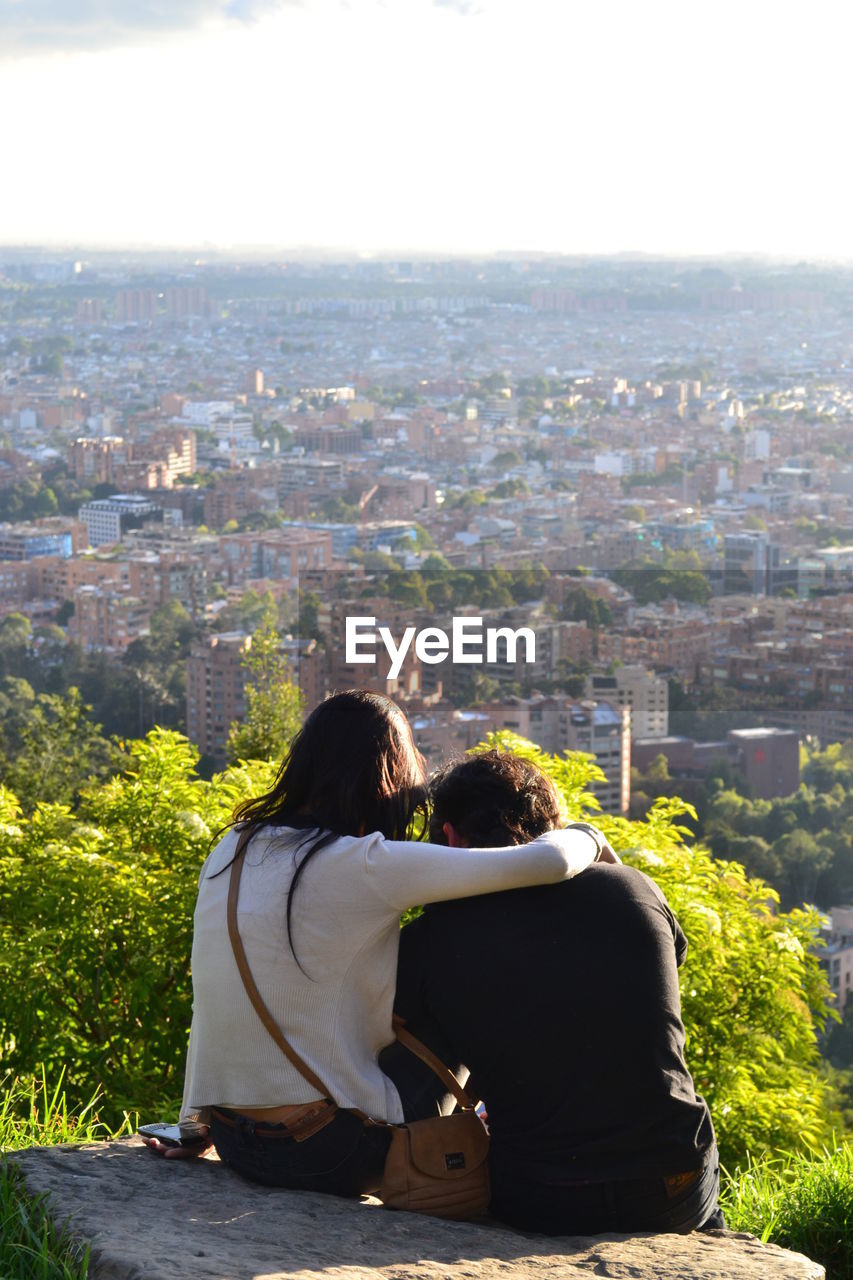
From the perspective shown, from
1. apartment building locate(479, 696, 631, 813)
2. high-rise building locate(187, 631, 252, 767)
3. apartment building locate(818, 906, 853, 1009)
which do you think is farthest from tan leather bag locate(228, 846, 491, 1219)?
high-rise building locate(187, 631, 252, 767)

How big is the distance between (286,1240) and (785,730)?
448 inches

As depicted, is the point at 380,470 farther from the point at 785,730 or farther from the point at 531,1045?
the point at 531,1045

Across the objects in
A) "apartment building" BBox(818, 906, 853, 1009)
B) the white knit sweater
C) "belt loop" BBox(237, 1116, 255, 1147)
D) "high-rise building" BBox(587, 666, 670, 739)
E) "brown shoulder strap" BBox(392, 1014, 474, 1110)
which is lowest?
"apartment building" BBox(818, 906, 853, 1009)

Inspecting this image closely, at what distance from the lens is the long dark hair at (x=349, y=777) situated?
1198 millimetres

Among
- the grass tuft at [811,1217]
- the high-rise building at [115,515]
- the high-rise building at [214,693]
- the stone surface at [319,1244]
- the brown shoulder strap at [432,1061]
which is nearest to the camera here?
the stone surface at [319,1244]

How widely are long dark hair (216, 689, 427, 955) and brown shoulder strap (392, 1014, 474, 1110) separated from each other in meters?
0.15

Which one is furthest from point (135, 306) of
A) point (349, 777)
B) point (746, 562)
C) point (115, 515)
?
point (349, 777)

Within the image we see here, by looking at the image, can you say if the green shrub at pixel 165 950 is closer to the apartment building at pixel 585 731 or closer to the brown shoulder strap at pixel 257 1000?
the brown shoulder strap at pixel 257 1000

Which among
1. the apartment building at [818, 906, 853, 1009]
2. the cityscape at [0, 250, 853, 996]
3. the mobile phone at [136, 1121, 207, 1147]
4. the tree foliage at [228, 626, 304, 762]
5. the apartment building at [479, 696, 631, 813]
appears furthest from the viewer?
the cityscape at [0, 250, 853, 996]

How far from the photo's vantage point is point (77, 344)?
41.1 meters

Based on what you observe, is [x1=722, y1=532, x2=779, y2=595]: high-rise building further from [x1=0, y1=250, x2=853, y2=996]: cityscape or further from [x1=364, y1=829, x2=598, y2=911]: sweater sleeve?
[x1=364, y1=829, x2=598, y2=911]: sweater sleeve

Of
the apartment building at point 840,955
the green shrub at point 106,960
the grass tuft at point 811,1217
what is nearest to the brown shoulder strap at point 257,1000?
the grass tuft at point 811,1217

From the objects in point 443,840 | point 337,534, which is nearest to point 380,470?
point 337,534

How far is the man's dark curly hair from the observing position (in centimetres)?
121
